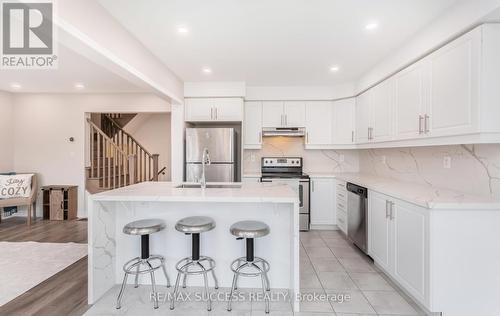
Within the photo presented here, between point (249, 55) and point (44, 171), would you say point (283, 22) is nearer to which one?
point (249, 55)

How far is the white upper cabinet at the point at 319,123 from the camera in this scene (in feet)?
15.0

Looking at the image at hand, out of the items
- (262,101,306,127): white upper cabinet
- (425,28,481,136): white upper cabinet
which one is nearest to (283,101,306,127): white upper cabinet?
(262,101,306,127): white upper cabinet

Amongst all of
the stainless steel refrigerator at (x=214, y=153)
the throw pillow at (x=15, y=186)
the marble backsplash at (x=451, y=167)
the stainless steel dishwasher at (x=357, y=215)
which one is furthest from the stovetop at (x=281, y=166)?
the throw pillow at (x=15, y=186)

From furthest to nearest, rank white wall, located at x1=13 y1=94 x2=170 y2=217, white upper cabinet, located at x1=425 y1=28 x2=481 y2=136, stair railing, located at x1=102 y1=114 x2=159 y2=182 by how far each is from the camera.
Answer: stair railing, located at x1=102 y1=114 x2=159 y2=182, white wall, located at x1=13 y1=94 x2=170 y2=217, white upper cabinet, located at x1=425 y1=28 x2=481 y2=136

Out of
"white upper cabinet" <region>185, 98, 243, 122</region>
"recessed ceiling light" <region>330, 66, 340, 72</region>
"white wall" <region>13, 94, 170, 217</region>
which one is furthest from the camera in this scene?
"white wall" <region>13, 94, 170, 217</region>

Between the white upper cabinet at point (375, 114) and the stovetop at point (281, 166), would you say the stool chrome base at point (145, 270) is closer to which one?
the stovetop at point (281, 166)

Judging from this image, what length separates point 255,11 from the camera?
2119mm

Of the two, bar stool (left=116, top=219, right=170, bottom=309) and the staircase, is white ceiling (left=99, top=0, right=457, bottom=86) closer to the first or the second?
bar stool (left=116, top=219, right=170, bottom=309)

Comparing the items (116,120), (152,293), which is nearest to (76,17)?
(152,293)

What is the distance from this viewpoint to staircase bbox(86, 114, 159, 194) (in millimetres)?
5348

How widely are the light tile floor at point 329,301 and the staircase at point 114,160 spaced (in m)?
3.59

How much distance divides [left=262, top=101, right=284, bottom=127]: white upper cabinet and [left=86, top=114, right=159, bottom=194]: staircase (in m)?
3.25

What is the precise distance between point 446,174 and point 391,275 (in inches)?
45.1

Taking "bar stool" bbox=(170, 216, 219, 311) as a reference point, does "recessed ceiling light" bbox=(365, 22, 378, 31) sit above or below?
above
